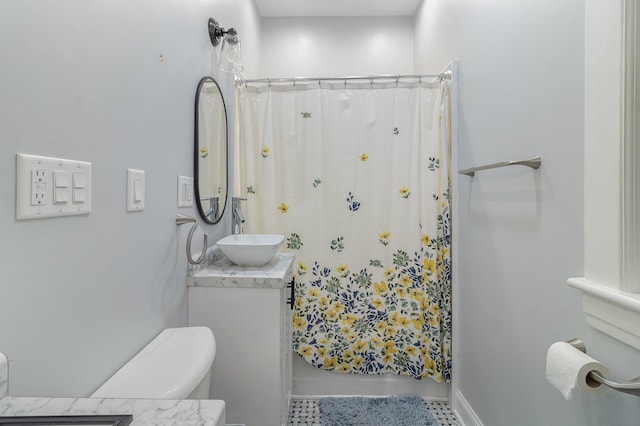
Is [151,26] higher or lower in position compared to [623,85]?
higher

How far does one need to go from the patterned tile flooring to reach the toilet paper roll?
3.91ft

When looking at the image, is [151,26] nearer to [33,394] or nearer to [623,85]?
[33,394]

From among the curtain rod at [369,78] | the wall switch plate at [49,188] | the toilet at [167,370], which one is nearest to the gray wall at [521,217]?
the curtain rod at [369,78]

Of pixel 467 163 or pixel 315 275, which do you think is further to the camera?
pixel 315 275

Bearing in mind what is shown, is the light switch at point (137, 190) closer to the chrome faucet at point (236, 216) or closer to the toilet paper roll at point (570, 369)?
the chrome faucet at point (236, 216)

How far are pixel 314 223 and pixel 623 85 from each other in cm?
151

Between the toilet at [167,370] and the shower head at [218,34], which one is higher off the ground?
the shower head at [218,34]

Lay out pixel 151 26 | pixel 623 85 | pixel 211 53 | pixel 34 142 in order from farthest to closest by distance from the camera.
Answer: pixel 211 53 < pixel 151 26 < pixel 623 85 < pixel 34 142

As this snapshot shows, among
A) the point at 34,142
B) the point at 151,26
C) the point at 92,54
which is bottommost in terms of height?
the point at 34,142

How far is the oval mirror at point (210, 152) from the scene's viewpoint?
152 cm

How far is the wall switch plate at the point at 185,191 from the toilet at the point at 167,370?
486 mm

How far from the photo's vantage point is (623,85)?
2.57ft

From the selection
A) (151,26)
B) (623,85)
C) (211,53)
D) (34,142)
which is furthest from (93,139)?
(623,85)

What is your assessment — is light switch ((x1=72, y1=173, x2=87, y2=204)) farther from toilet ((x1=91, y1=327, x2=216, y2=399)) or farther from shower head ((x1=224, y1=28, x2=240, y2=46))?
shower head ((x1=224, y1=28, x2=240, y2=46))
